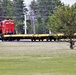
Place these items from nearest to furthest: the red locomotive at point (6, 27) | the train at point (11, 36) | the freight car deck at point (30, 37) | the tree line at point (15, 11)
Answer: the train at point (11, 36), the freight car deck at point (30, 37), the red locomotive at point (6, 27), the tree line at point (15, 11)

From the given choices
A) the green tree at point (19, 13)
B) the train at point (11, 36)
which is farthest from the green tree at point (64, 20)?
the green tree at point (19, 13)

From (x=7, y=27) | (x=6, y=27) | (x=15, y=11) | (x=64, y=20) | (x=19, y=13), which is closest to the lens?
(x=64, y=20)

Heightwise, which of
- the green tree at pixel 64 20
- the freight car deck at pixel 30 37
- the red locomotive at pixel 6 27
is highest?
the green tree at pixel 64 20

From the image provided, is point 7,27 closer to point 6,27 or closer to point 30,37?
point 6,27

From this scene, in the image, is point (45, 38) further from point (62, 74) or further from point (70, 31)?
point (62, 74)

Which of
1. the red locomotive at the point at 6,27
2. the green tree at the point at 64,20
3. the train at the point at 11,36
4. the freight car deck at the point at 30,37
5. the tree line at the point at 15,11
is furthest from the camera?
the tree line at the point at 15,11

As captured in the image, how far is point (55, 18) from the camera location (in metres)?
43.2

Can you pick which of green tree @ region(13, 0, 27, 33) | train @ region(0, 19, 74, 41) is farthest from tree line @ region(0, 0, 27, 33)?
train @ region(0, 19, 74, 41)

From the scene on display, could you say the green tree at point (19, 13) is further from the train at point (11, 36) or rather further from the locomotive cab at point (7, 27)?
the train at point (11, 36)

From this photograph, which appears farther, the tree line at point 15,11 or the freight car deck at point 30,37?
the tree line at point 15,11

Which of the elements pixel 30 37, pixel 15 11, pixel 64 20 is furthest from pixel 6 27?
pixel 15 11

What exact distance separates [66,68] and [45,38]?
184 ft

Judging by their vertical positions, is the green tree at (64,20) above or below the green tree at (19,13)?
above

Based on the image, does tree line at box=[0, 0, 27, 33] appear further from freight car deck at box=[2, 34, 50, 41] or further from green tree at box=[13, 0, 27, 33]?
freight car deck at box=[2, 34, 50, 41]
